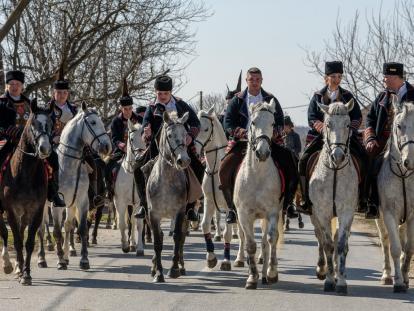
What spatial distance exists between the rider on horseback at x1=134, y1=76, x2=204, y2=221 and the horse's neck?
1.89 metres

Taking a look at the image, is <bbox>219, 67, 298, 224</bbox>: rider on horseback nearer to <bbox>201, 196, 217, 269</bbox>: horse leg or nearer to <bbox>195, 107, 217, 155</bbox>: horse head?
<bbox>201, 196, 217, 269</bbox>: horse leg

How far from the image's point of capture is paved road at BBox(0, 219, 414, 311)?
38.4ft

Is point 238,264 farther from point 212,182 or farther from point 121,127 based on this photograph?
point 121,127

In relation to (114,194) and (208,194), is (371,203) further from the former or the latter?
(114,194)

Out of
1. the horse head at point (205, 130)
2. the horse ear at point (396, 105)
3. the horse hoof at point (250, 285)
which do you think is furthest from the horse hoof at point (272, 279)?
the horse head at point (205, 130)

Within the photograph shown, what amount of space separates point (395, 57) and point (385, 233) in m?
20.3

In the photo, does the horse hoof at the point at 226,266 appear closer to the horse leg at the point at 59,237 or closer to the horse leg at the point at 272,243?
the horse leg at the point at 272,243

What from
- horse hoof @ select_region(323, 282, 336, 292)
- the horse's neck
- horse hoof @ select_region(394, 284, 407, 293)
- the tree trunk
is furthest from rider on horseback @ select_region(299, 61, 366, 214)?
the tree trunk

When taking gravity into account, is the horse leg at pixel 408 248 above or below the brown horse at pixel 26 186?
below

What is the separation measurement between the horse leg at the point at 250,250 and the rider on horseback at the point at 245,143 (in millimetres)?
813

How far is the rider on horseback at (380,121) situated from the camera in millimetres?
13805

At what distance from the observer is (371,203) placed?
13859 mm

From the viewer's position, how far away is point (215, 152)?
17531 millimetres

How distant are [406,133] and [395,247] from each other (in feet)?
5.23
